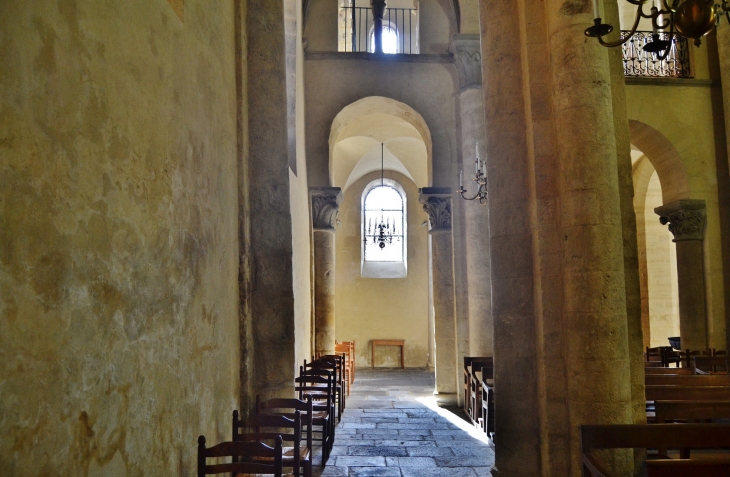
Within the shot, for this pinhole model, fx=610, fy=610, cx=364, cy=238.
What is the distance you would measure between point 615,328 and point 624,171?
1370mm

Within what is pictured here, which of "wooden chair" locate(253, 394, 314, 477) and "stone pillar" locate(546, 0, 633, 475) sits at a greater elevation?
"stone pillar" locate(546, 0, 633, 475)

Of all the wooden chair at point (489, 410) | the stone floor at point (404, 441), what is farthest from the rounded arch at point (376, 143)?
the wooden chair at point (489, 410)

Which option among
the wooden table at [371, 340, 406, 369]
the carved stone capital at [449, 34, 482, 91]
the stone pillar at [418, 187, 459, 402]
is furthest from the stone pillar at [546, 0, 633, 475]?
the wooden table at [371, 340, 406, 369]

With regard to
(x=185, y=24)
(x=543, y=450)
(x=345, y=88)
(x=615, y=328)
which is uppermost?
(x=345, y=88)

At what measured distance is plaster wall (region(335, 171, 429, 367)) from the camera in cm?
1866

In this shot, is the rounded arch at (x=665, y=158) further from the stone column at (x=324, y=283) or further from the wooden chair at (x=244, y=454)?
the wooden chair at (x=244, y=454)

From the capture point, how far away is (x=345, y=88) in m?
12.0

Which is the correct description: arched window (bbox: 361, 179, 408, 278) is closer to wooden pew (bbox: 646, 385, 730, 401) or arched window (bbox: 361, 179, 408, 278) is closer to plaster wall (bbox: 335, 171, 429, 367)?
plaster wall (bbox: 335, 171, 429, 367)

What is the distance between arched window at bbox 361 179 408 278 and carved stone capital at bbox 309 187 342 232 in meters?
6.73

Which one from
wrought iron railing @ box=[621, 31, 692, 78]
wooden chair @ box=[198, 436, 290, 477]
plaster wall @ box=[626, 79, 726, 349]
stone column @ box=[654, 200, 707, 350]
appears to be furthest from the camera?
wrought iron railing @ box=[621, 31, 692, 78]

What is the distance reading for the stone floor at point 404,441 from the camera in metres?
6.46

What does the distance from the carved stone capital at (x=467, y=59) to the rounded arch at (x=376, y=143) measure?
1.52 metres

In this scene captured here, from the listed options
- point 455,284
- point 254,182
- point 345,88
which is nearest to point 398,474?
point 254,182

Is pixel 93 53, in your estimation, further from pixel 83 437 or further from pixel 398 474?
pixel 398 474
